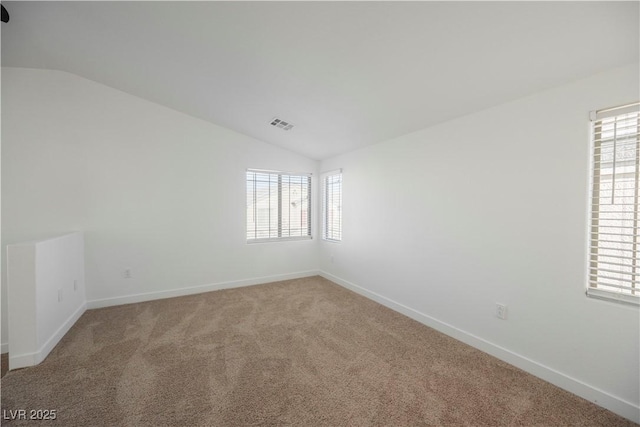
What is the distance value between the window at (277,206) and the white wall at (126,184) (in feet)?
0.59

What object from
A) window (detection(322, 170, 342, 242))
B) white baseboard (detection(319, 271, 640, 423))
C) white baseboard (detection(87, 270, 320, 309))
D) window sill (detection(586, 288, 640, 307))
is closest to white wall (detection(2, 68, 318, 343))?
white baseboard (detection(87, 270, 320, 309))

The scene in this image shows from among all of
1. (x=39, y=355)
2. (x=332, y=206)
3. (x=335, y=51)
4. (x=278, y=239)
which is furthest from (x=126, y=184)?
(x=335, y=51)

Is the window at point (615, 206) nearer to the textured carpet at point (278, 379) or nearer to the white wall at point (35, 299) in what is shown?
the textured carpet at point (278, 379)

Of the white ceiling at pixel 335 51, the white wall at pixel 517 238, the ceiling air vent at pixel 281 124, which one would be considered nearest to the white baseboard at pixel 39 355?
the white ceiling at pixel 335 51

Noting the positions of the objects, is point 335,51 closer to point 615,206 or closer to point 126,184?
point 615,206

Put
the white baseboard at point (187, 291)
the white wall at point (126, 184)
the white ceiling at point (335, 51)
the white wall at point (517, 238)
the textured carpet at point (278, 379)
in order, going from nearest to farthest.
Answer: the white ceiling at point (335, 51) → the textured carpet at point (278, 379) → the white wall at point (517, 238) → the white wall at point (126, 184) → the white baseboard at point (187, 291)

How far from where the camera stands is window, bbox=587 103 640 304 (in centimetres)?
162

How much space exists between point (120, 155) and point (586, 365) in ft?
16.7

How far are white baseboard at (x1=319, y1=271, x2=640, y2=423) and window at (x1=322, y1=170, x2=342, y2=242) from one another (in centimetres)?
170

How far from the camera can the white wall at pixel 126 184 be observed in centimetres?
293

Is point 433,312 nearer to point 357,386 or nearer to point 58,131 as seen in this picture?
point 357,386

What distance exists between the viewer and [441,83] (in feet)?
6.85

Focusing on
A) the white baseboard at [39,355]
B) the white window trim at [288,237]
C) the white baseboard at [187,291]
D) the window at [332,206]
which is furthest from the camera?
the window at [332,206]

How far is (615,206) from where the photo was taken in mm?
1688
